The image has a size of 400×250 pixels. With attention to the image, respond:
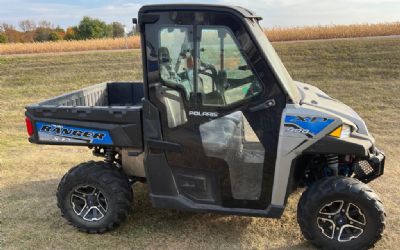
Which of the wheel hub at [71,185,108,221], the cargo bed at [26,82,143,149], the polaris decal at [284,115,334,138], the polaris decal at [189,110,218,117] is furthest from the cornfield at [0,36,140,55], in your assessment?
A: the polaris decal at [284,115,334,138]

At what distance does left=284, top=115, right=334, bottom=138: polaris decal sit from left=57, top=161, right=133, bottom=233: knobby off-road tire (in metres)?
1.69

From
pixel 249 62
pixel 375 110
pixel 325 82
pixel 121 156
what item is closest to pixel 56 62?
pixel 325 82

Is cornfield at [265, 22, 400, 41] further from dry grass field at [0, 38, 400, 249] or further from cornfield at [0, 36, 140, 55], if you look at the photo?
cornfield at [0, 36, 140, 55]

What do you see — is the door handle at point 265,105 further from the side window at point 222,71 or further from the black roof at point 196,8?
the black roof at point 196,8

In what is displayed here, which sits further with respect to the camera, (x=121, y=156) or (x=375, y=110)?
(x=375, y=110)

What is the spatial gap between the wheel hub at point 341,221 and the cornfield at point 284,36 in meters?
15.9

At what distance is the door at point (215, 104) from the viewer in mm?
3346

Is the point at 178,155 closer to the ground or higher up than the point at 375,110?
higher up

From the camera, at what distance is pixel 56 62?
16.5 m

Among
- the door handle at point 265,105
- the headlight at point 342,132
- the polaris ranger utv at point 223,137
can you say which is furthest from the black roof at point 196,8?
the headlight at point 342,132

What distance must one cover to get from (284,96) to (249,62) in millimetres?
394

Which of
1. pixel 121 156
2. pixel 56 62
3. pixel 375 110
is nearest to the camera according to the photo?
pixel 121 156

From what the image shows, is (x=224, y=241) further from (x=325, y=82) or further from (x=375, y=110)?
(x=325, y=82)

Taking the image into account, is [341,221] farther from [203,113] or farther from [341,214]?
[203,113]
